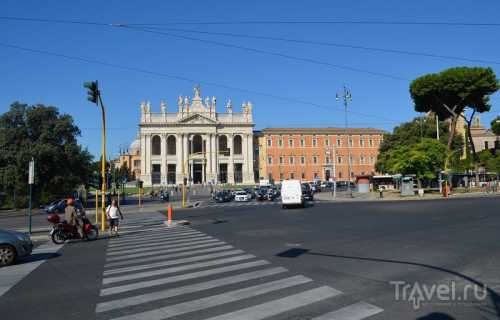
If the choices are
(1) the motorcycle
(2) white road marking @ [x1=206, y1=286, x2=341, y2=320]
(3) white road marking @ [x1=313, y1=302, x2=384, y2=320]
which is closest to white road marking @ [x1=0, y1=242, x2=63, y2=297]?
(1) the motorcycle

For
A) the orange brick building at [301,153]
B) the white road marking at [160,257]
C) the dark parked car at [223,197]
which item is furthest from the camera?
the orange brick building at [301,153]

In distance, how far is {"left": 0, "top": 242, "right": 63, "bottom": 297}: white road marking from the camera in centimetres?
892

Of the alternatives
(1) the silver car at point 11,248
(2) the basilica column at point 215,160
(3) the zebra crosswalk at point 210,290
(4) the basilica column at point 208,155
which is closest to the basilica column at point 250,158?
(2) the basilica column at point 215,160

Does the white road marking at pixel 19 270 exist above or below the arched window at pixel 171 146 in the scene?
below

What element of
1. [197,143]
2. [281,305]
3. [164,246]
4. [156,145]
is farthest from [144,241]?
[156,145]

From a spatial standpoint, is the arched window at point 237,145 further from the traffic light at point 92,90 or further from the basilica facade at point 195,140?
the traffic light at point 92,90

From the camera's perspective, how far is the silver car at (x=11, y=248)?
446 inches

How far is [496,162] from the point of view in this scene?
6544 centimetres

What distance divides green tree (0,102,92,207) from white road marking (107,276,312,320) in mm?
41703

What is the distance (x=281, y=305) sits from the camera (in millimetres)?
6672

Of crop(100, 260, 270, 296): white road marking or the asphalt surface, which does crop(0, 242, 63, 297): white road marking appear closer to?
the asphalt surface

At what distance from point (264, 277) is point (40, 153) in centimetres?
4109

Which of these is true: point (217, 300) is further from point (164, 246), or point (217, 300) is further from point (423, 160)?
point (423, 160)

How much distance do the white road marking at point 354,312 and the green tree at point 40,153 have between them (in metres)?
43.6
